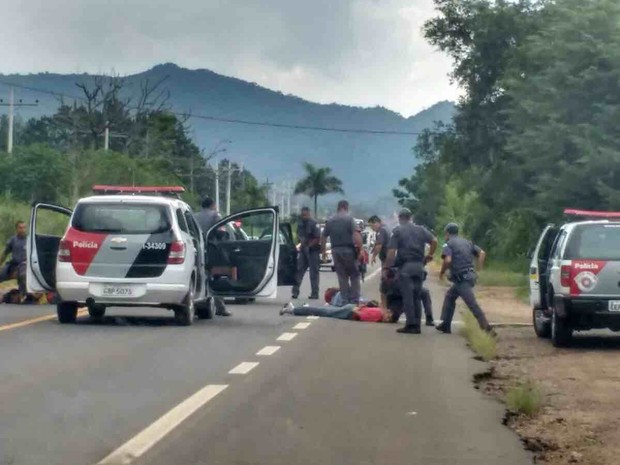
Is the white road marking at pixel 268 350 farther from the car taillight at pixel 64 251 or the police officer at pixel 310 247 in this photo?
the police officer at pixel 310 247

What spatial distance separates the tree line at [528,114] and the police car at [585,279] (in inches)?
657

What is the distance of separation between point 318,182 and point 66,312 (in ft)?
496

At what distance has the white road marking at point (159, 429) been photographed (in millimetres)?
9648

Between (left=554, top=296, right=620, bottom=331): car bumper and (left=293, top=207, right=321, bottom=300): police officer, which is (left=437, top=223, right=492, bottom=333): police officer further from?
(left=293, top=207, right=321, bottom=300): police officer

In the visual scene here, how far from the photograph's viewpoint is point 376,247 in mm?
24734

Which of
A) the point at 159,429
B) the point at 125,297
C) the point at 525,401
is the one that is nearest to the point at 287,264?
the point at 125,297

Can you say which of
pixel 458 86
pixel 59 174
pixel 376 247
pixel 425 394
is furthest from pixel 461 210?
pixel 425 394

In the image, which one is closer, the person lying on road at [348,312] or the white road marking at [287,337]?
the white road marking at [287,337]

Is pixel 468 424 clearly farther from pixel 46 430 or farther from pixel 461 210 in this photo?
pixel 461 210

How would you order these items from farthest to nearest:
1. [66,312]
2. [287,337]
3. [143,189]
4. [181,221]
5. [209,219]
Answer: [209,219]
[143,189]
[181,221]
[66,312]
[287,337]

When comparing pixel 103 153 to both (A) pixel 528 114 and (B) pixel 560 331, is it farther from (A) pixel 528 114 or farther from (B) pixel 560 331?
(B) pixel 560 331

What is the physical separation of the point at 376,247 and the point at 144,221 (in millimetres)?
4731

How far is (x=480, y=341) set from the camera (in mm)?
18422

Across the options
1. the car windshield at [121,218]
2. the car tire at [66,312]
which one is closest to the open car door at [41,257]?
the car tire at [66,312]
